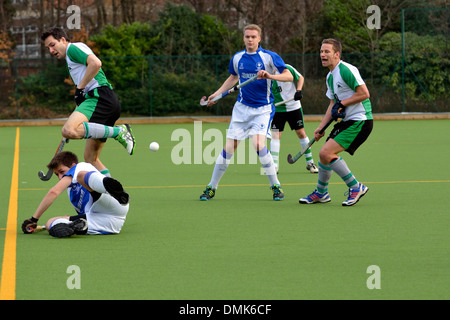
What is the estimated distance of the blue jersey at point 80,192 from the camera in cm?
716

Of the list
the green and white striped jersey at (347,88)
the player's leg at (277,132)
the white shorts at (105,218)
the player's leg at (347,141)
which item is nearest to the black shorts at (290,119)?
the player's leg at (277,132)

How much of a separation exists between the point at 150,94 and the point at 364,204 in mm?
19953

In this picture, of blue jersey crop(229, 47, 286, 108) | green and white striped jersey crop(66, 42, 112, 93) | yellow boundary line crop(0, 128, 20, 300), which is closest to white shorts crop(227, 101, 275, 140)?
blue jersey crop(229, 47, 286, 108)

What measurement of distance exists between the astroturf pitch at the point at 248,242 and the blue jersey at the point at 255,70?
112cm

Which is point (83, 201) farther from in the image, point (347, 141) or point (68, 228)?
point (347, 141)

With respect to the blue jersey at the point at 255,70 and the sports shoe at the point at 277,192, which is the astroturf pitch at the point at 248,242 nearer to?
the sports shoe at the point at 277,192

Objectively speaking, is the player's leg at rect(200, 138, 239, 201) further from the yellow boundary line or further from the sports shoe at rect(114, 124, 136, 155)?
the yellow boundary line

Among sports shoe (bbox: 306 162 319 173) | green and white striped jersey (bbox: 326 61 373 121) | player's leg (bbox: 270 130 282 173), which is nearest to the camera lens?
green and white striped jersey (bbox: 326 61 373 121)

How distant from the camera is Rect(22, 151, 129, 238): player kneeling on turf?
7035mm

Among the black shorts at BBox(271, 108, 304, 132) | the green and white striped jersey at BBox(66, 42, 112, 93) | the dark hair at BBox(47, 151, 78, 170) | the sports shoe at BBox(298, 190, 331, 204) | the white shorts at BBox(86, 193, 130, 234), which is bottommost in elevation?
the white shorts at BBox(86, 193, 130, 234)

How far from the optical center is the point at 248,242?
6.99 m

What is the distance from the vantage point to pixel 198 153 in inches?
650

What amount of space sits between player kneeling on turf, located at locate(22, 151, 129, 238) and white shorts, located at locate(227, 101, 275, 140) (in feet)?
8.65
